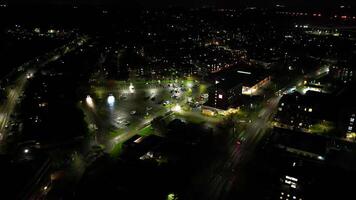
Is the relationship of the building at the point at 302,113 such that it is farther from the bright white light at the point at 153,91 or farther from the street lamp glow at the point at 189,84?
the bright white light at the point at 153,91

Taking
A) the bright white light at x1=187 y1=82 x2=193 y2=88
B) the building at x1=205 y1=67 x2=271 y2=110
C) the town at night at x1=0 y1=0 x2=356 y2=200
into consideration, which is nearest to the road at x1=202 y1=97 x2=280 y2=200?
the town at night at x1=0 y1=0 x2=356 y2=200

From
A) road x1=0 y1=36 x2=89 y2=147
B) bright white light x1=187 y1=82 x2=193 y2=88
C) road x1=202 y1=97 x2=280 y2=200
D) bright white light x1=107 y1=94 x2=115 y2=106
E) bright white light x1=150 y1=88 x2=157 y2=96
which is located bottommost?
road x1=202 y1=97 x2=280 y2=200

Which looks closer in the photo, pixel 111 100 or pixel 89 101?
pixel 89 101

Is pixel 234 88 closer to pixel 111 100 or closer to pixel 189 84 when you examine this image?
pixel 189 84

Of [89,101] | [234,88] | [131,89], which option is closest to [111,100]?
[89,101]

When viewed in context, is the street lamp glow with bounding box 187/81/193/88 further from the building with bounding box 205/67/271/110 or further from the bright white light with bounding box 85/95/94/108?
the bright white light with bounding box 85/95/94/108

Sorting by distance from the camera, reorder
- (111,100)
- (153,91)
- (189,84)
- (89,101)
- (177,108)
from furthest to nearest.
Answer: (189,84)
(153,91)
(111,100)
(89,101)
(177,108)

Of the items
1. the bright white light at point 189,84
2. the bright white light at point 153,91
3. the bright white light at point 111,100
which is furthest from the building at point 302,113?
the bright white light at point 111,100

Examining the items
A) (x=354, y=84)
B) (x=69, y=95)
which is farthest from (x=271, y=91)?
(x=69, y=95)
